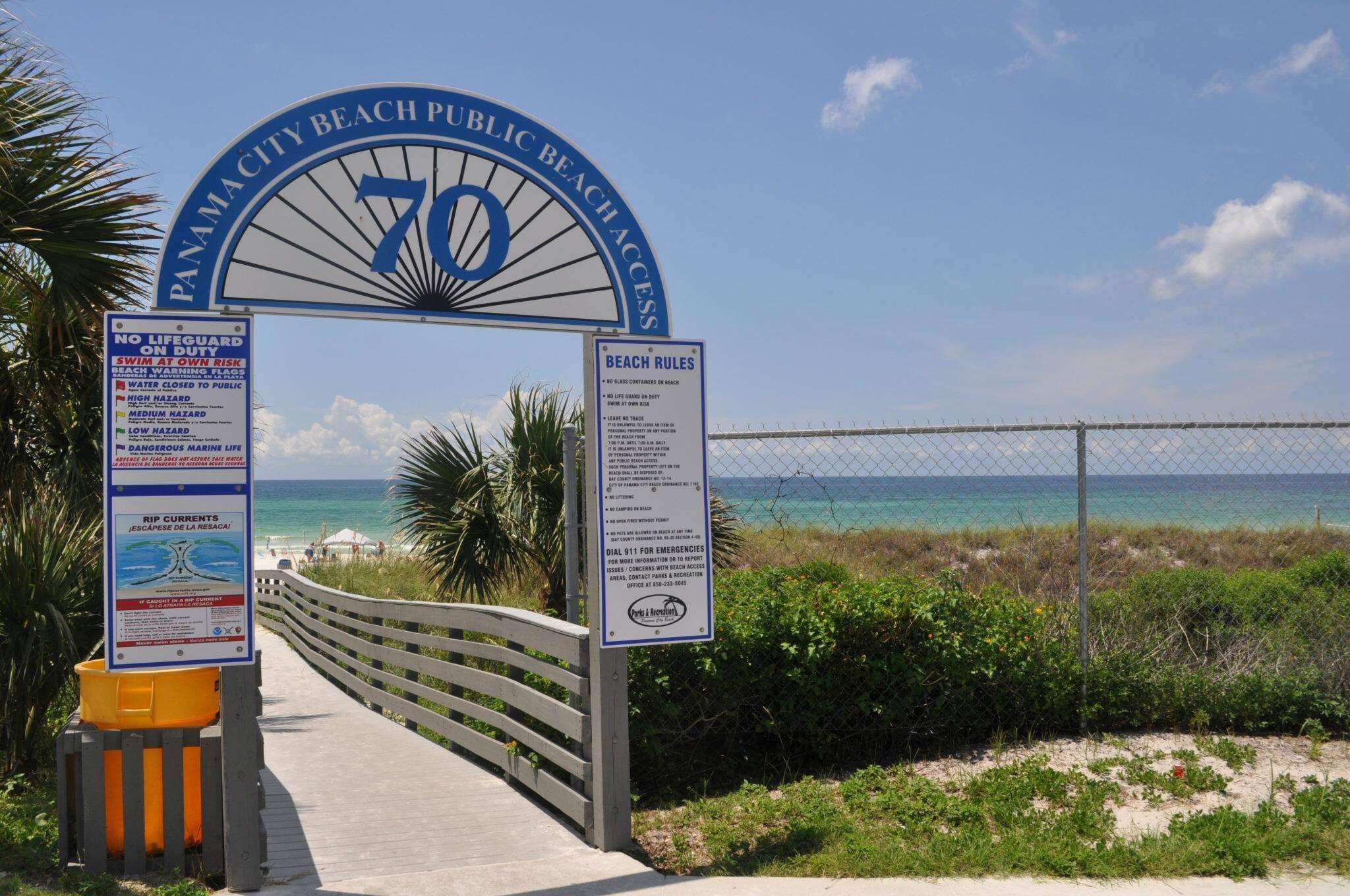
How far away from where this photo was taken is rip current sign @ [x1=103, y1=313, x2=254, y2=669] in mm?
4316

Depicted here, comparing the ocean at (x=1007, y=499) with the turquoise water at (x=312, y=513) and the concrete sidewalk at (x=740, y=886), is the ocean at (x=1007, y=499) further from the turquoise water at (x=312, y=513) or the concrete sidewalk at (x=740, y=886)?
the turquoise water at (x=312, y=513)

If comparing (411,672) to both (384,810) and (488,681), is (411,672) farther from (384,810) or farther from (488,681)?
(384,810)

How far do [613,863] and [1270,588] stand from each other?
19.7ft

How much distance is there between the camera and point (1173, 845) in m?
4.82

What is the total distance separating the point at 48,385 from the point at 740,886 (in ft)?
20.0

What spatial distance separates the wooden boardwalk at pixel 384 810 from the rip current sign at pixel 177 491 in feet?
4.33

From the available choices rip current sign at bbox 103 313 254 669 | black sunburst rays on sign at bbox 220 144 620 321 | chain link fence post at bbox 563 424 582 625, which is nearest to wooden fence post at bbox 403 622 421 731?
chain link fence post at bbox 563 424 582 625

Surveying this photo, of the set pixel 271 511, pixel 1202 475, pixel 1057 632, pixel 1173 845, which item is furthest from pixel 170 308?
pixel 271 511

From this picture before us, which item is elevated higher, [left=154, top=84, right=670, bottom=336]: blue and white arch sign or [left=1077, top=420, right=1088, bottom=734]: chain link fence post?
[left=154, top=84, right=670, bottom=336]: blue and white arch sign

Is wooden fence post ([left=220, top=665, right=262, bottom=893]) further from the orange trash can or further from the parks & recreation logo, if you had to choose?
the parks & recreation logo

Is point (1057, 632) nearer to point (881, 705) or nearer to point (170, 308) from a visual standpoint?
point (881, 705)

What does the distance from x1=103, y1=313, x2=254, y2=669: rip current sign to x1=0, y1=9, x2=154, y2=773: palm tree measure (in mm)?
2138

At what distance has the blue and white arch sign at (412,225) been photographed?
15.2ft

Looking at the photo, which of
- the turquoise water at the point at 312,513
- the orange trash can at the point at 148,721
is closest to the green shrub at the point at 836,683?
the orange trash can at the point at 148,721
